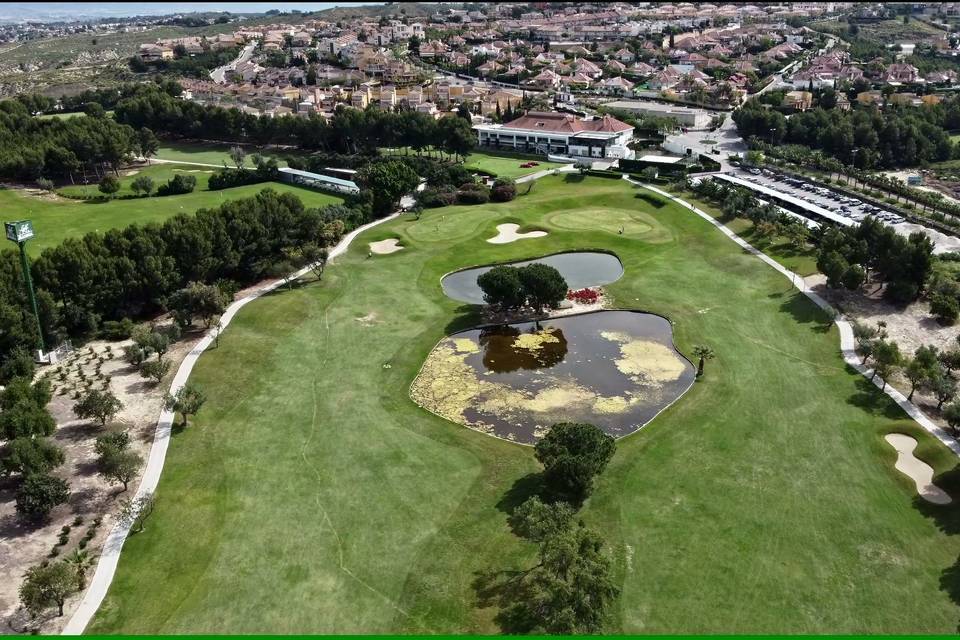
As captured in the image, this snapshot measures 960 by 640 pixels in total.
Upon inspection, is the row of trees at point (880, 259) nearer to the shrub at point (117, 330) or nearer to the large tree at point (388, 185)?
the large tree at point (388, 185)

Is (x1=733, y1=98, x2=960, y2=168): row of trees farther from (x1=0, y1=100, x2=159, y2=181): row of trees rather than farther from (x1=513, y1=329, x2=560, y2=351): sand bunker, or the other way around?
(x1=0, y1=100, x2=159, y2=181): row of trees

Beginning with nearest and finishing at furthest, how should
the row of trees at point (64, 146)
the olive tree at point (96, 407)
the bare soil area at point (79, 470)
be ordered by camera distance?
the bare soil area at point (79, 470)
the olive tree at point (96, 407)
the row of trees at point (64, 146)

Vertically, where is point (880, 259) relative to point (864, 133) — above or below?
below

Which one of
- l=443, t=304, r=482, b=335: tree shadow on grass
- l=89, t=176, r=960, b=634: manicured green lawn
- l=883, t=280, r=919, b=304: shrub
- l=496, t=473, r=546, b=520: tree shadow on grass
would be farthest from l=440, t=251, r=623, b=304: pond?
l=496, t=473, r=546, b=520: tree shadow on grass

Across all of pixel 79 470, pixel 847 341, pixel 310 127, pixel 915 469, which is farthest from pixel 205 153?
pixel 915 469

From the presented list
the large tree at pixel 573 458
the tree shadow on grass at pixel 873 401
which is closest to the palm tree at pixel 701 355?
the tree shadow on grass at pixel 873 401

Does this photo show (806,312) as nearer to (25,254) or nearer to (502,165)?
(502,165)

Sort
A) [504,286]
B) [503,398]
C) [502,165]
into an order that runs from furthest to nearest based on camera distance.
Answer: [502,165]
[504,286]
[503,398]
